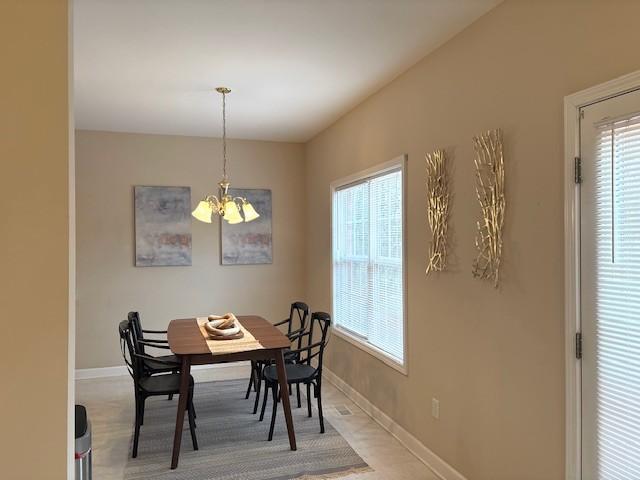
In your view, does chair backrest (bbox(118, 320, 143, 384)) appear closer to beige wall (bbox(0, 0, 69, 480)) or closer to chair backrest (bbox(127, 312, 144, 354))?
chair backrest (bbox(127, 312, 144, 354))

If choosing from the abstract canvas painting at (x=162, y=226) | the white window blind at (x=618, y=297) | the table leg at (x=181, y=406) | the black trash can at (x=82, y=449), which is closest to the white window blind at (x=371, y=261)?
the table leg at (x=181, y=406)

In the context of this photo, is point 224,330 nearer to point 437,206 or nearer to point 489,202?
point 437,206

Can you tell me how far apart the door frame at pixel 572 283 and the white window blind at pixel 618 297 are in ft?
0.28

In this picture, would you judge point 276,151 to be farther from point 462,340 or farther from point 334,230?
point 462,340

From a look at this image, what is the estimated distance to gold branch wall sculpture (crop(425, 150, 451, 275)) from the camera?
285 cm

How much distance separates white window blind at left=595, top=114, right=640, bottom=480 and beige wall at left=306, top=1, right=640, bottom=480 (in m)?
0.19

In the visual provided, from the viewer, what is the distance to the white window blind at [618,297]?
5.57 feet

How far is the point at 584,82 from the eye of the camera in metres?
1.88

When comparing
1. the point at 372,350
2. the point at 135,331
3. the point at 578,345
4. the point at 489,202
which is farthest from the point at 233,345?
the point at 578,345

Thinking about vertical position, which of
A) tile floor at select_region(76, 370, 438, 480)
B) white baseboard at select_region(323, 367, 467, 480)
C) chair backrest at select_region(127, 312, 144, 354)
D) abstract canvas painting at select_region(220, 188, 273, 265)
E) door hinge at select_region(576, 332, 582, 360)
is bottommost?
tile floor at select_region(76, 370, 438, 480)

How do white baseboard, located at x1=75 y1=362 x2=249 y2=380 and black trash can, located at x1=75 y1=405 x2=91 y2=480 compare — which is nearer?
black trash can, located at x1=75 y1=405 x2=91 y2=480

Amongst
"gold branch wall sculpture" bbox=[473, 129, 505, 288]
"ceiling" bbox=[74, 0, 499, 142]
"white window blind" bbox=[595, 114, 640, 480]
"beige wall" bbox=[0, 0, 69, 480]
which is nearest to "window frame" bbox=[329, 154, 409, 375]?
"ceiling" bbox=[74, 0, 499, 142]

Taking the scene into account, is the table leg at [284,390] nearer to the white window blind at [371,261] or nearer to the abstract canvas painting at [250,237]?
the white window blind at [371,261]

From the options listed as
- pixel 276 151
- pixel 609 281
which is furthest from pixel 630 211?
pixel 276 151
